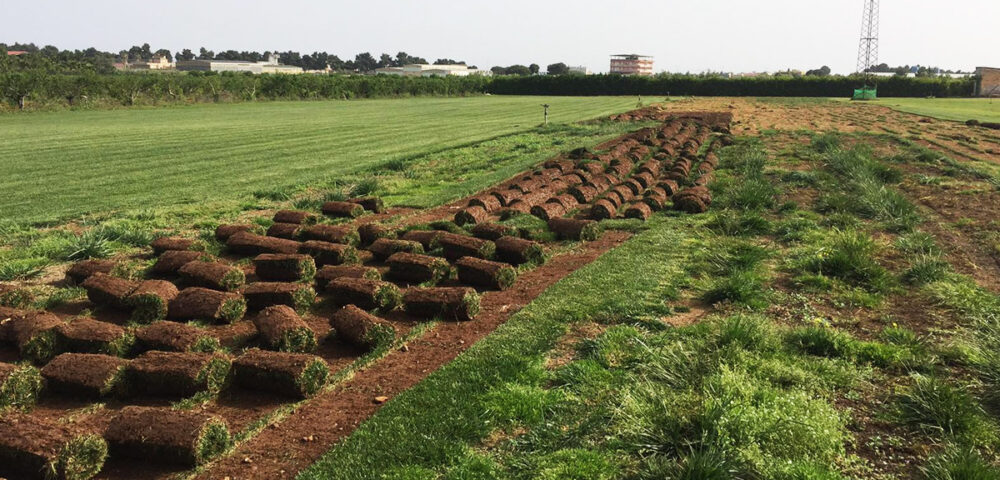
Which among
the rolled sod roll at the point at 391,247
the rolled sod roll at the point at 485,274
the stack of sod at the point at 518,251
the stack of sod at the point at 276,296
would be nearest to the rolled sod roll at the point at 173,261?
the stack of sod at the point at 276,296

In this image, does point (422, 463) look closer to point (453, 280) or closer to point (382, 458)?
point (382, 458)

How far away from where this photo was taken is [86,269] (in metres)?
8.68

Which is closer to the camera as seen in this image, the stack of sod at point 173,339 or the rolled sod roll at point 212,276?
the stack of sod at point 173,339

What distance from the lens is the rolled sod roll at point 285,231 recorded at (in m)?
10.8

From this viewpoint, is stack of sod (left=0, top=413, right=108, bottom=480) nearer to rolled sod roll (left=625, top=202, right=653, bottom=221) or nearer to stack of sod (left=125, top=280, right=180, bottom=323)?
stack of sod (left=125, top=280, right=180, bottom=323)

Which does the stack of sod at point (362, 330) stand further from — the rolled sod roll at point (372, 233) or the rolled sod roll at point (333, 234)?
the rolled sod roll at point (372, 233)

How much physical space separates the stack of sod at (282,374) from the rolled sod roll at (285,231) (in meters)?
5.18

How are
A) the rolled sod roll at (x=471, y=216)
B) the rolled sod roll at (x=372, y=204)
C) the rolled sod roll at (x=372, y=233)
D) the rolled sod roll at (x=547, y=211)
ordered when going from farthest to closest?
1. the rolled sod roll at (x=372, y=204)
2. the rolled sod roll at (x=547, y=211)
3. the rolled sod roll at (x=471, y=216)
4. the rolled sod roll at (x=372, y=233)

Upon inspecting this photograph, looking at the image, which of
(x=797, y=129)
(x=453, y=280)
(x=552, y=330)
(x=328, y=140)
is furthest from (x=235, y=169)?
(x=797, y=129)

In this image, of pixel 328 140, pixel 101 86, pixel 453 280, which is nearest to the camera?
pixel 453 280

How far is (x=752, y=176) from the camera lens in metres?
17.5

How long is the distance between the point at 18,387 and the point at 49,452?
152 centimetres

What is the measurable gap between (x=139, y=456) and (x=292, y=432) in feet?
3.68

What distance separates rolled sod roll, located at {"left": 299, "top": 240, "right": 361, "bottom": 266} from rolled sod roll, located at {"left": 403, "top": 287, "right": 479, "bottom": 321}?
213 cm
